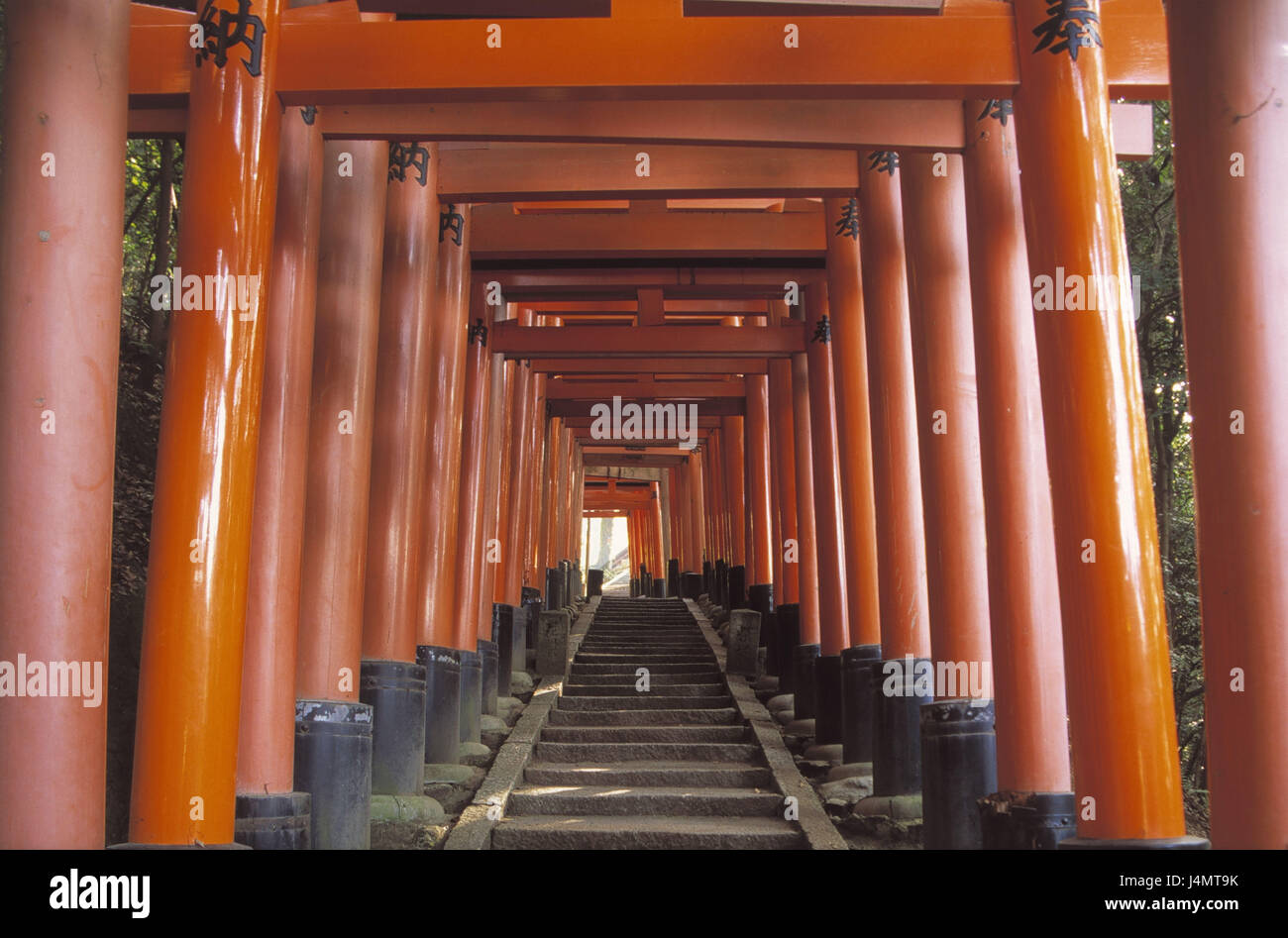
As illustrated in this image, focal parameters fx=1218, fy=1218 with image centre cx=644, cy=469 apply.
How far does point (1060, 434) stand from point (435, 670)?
5.42 metres

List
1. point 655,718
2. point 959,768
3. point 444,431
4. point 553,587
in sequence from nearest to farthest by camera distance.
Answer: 1. point 959,768
2. point 444,431
3. point 655,718
4. point 553,587

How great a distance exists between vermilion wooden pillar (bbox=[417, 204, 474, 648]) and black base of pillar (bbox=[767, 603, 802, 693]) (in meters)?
4.07

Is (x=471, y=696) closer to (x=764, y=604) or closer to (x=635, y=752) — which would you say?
(x=635, y=752)

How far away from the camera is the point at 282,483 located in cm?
579

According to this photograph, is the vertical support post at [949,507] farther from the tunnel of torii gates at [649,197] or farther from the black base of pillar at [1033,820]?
the black base of pillar at [1033,820]

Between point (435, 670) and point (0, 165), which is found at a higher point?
point (0, 165)

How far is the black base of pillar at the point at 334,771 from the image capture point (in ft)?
19.9

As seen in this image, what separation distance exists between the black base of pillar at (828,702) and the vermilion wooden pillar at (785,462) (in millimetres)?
2505

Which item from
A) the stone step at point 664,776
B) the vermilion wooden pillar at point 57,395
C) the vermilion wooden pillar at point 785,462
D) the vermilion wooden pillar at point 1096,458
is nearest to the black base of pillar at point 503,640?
the vermilion wooden pillar at point 785,462

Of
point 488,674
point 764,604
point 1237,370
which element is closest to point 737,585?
point 764,604

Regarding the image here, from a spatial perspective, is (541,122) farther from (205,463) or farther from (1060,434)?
(1060,434)

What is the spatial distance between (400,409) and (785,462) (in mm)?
5683

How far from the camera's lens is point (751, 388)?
14945 millimetres
